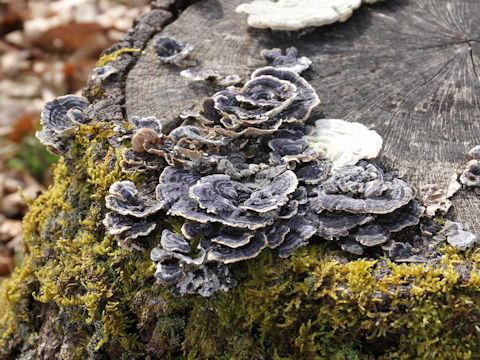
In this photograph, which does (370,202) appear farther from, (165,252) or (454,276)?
(165,252)

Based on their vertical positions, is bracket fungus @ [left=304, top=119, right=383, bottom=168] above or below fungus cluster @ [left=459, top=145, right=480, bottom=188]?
above

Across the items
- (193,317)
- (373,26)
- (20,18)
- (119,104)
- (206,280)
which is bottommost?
(20,18)

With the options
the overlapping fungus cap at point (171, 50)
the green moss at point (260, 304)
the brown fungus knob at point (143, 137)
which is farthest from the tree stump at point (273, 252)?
the brown fungus knob at point (143, 137)

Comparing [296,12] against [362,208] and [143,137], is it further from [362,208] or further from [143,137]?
[362,208]

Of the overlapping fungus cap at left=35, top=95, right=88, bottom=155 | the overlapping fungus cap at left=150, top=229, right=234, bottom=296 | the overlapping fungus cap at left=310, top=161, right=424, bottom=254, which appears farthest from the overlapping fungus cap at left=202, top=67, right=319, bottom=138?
the overlapping fungus cap at left=35, top=95, right=88, bottom=155

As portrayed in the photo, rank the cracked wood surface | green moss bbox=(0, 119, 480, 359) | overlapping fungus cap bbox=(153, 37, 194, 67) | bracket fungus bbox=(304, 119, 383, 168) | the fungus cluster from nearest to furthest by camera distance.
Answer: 1. green moss bbox=(0, 119, 480, 359)
2. the fungus cluster
3. bracket fungus bbox=(304, 119, 383, 168)
4. the cracked wood surface
5. overlapping fungus cap bbox=(153, 37, 194, 67)

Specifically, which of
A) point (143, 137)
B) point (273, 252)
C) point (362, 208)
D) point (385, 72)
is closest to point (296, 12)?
point (385, 72)

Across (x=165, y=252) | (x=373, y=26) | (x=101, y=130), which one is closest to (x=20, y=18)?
(x=101, y=130)

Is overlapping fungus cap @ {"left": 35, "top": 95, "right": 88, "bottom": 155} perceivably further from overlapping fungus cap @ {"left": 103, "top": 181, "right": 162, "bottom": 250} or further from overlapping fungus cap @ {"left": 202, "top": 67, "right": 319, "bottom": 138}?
overlapping fungus cap @ {"left": 202, "top": 67, "right": 319, "bottom": 138}
